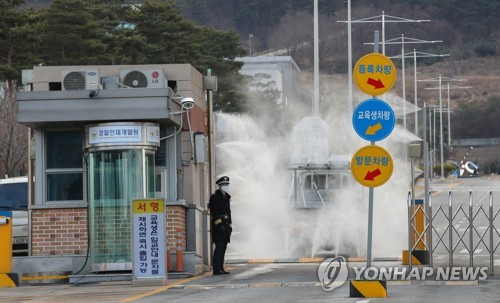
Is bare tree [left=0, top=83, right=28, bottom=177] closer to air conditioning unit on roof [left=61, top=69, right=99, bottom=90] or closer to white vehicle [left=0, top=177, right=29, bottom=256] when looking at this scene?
white vehicle [left=0, top=177, right=29, bottom=256]

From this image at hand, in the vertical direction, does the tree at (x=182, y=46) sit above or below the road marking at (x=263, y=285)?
above

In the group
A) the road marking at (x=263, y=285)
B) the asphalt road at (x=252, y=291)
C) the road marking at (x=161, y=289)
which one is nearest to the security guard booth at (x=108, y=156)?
the road marking at (x=161, y=289)

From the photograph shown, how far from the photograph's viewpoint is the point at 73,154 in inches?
1076

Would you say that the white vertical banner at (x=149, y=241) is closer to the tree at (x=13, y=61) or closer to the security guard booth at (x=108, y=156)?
the security guard booth at (x=108, y=156)

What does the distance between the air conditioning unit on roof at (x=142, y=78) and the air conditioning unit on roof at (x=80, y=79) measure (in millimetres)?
626

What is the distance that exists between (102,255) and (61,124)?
248cm

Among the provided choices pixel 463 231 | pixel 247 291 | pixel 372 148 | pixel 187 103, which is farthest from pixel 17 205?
pixel 463 231

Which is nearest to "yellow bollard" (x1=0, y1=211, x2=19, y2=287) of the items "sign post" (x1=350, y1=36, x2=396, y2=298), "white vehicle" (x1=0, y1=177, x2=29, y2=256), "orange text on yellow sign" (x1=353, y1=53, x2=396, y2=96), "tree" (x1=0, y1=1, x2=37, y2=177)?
"white vehicle" (x1=0, y1=177, x2=29, y2=256)

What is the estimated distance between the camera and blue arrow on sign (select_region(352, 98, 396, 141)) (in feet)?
67.6

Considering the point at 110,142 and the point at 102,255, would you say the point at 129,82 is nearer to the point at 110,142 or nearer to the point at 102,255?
the point at 110,142

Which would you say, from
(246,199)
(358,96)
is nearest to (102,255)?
(246,199)

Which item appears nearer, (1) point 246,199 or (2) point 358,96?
(1) point 246,199

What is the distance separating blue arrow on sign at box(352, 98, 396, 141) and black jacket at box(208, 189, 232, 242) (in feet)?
24.8

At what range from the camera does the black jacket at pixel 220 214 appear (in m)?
27.8
